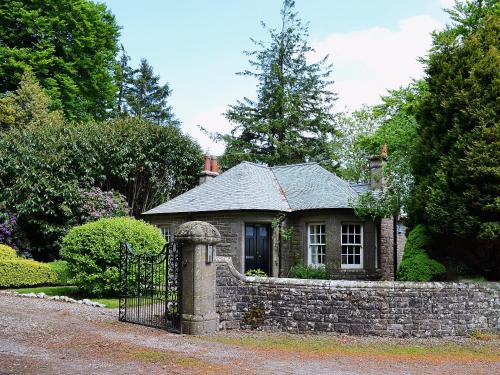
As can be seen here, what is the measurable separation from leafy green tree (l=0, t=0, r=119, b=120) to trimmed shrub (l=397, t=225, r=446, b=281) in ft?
81.7

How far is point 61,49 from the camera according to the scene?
3359 centimetres

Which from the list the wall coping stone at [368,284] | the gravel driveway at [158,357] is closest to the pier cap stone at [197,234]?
the wall coping stone at [368,284]

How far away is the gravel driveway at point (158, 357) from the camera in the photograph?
7586 mm

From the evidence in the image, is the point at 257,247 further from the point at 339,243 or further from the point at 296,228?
the point at 339,243

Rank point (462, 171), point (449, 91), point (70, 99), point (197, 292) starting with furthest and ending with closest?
1. point (70, 99)
2. point (449, 91)
3. point (462, 171)
4. point (197, 292)

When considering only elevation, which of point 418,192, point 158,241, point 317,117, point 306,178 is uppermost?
point 317,117

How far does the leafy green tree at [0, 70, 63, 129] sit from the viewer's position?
91.7ft

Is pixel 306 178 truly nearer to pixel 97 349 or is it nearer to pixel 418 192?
pixel 418 192

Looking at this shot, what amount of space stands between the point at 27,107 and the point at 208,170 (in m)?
11.1

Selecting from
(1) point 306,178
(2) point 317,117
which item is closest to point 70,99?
(2) point 317,117

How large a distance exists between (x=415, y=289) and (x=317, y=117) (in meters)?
26.7

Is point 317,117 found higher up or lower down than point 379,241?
higher up

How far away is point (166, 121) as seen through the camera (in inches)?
1895

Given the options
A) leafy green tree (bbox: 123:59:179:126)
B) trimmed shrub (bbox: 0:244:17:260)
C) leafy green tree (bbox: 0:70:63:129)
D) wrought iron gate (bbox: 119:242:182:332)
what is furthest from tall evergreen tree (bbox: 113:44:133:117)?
wrought iron gate (bbox: 119:242:182:332)
